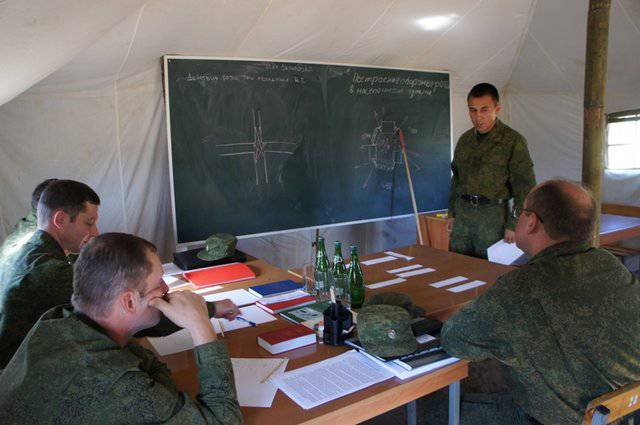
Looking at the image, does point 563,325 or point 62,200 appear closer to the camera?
point 563,325

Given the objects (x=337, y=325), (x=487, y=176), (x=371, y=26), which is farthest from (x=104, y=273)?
(x=371, y=26)

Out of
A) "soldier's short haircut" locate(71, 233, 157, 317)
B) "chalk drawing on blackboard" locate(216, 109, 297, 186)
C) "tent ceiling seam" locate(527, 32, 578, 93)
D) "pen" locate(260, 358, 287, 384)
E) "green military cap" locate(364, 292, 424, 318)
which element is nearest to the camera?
"soldier's short haircut" locate(71, 233, 157, 317)

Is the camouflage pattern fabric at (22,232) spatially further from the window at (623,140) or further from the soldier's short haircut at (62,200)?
the window at (623,140)

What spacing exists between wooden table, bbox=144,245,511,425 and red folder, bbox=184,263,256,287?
6 centimetres

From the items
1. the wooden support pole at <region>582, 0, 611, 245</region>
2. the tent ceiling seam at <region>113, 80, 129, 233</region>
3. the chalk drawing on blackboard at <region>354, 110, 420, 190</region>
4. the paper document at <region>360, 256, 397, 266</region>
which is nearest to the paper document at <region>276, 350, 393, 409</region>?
the paper document at <region>360, 256, 397, 266</region>

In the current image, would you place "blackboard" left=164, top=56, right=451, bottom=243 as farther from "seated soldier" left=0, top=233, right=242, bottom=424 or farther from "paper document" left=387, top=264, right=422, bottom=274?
"seated soldier" left=0, top=233, right=242, bottom=424

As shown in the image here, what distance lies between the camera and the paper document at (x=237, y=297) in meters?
2.09

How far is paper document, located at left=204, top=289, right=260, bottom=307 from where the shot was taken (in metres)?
2.09

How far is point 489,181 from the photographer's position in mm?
3262

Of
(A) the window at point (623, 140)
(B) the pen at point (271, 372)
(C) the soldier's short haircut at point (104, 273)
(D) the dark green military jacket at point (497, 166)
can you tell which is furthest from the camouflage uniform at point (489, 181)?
(C) the soldier's short haircut at point (104, 273)

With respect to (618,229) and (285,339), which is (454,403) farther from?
(618,229)

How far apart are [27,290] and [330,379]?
1.04 m

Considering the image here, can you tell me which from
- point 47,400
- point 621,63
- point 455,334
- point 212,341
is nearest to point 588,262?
point 455,334

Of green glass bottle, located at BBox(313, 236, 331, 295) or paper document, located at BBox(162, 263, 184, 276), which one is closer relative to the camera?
green glass bottle, located at BBox(313, 236, 331, 295)
